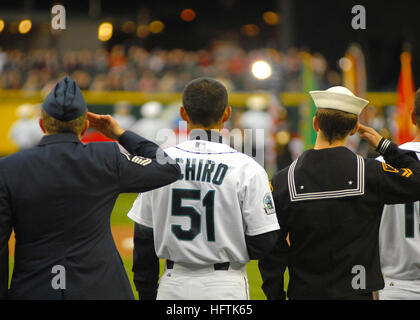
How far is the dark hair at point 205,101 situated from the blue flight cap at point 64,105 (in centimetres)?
65

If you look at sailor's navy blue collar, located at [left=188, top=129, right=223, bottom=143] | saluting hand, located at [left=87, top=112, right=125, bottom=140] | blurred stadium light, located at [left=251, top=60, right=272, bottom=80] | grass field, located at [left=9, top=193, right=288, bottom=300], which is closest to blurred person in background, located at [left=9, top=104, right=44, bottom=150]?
grass field, located at [left=9, top=193, right=288, bottom=300]

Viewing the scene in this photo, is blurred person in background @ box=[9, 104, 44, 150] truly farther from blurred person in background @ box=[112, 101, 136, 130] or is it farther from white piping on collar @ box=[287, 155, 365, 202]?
white piping on collar @ box=[287, 155, 365, 202]

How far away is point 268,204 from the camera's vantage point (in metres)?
3.27

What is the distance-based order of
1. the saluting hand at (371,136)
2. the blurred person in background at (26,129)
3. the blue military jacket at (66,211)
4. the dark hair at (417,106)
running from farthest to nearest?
the blurred person in background at (26,129)
the dark hair at (417,106)
the saluting hand at (371,136)
the blue military jacket at (66,211)

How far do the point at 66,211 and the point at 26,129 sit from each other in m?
18.4

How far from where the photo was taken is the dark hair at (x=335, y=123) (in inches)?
133

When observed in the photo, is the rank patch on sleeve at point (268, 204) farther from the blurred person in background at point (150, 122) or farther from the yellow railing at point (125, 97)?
the yellow railing at point (125, 97)

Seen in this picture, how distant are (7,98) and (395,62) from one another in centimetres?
1837

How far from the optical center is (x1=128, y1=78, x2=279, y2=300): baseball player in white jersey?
10.7 ft

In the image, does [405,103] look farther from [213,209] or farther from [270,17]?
[270,17]

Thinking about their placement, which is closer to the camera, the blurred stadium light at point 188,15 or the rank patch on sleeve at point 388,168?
the rank patch on sleeve at point 388,168

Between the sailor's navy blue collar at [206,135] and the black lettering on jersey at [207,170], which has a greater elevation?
the sailor's navy blue collar at [206,135]

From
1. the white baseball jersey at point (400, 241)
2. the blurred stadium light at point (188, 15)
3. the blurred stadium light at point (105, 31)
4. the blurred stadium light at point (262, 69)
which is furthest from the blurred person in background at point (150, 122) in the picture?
the white baseball jersey at point (400, 241)
